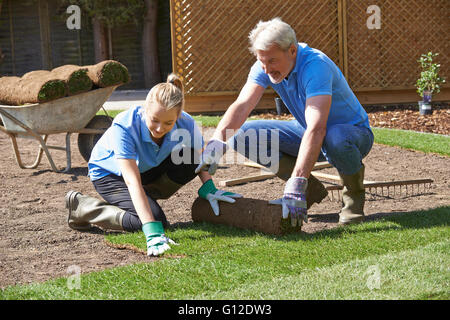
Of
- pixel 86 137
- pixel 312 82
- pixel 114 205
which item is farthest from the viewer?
pixel 86 137

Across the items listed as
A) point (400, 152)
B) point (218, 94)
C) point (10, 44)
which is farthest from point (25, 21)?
point (400, 152)

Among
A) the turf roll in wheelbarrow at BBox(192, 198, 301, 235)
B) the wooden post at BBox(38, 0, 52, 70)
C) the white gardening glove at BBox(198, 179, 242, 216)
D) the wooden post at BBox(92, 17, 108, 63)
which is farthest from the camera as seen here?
the wooden post at BBox(38, 0, 52, 70)

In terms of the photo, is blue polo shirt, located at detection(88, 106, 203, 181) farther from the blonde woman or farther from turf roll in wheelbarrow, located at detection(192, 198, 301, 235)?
turf roll in wheelbarrow, located at detection(192, 198, 301, 235)

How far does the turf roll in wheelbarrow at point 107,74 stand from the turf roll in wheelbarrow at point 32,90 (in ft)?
1.08

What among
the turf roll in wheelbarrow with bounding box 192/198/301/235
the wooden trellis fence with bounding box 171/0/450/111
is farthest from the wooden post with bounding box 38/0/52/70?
the turf roll in wheelbarrow with bounding box 192/198/301/235

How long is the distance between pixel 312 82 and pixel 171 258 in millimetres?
1330

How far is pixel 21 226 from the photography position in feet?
14.4

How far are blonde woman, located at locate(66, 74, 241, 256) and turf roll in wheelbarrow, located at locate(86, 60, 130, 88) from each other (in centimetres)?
204

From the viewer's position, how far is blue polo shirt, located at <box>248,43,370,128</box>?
3.67 m

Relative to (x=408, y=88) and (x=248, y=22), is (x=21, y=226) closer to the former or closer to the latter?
(x=248, y=22)

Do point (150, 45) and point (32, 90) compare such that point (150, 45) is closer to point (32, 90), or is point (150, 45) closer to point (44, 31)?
point (44, 31)

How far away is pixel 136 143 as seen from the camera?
3896mm

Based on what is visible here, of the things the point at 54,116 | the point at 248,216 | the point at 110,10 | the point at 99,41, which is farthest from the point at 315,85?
the point at 99,41

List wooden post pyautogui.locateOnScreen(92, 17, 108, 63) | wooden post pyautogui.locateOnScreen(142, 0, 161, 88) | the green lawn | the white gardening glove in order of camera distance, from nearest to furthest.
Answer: the green lawn
the white gardening glove
wooden post pyautogui.locateOnScreen(142, 0, 161, 88)
wooden post pyautogui.locateOnScreen(92, 17, 108, 63)
